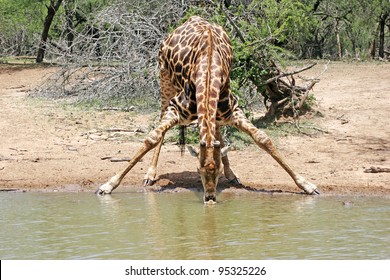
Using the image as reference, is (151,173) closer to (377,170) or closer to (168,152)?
(168,152)

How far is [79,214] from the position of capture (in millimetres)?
7918

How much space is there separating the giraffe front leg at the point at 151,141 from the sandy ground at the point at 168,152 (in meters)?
0.57

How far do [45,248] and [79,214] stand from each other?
150 centimetres

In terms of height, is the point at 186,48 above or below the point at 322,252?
above

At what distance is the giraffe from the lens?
8070mm

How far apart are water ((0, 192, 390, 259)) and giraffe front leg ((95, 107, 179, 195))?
0.15 meters

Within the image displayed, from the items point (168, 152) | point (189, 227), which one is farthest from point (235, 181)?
point (189, 227)

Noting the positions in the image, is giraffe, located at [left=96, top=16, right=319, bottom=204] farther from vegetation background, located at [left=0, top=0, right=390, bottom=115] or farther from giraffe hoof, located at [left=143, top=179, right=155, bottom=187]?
vegetation background, located at [left=0, top=0, right=390, bottom=115]

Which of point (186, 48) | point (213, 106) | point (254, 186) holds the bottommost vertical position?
point (254, 186)

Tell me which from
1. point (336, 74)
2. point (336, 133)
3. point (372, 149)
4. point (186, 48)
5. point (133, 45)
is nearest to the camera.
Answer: point (186, 48)

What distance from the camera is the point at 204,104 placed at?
8.32m

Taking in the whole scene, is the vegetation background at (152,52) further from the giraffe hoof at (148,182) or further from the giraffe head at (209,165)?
the giraffe head at (209,165)

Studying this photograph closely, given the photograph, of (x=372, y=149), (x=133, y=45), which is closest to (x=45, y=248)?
(x=372, y=149)

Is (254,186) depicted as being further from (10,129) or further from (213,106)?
(10,129)
